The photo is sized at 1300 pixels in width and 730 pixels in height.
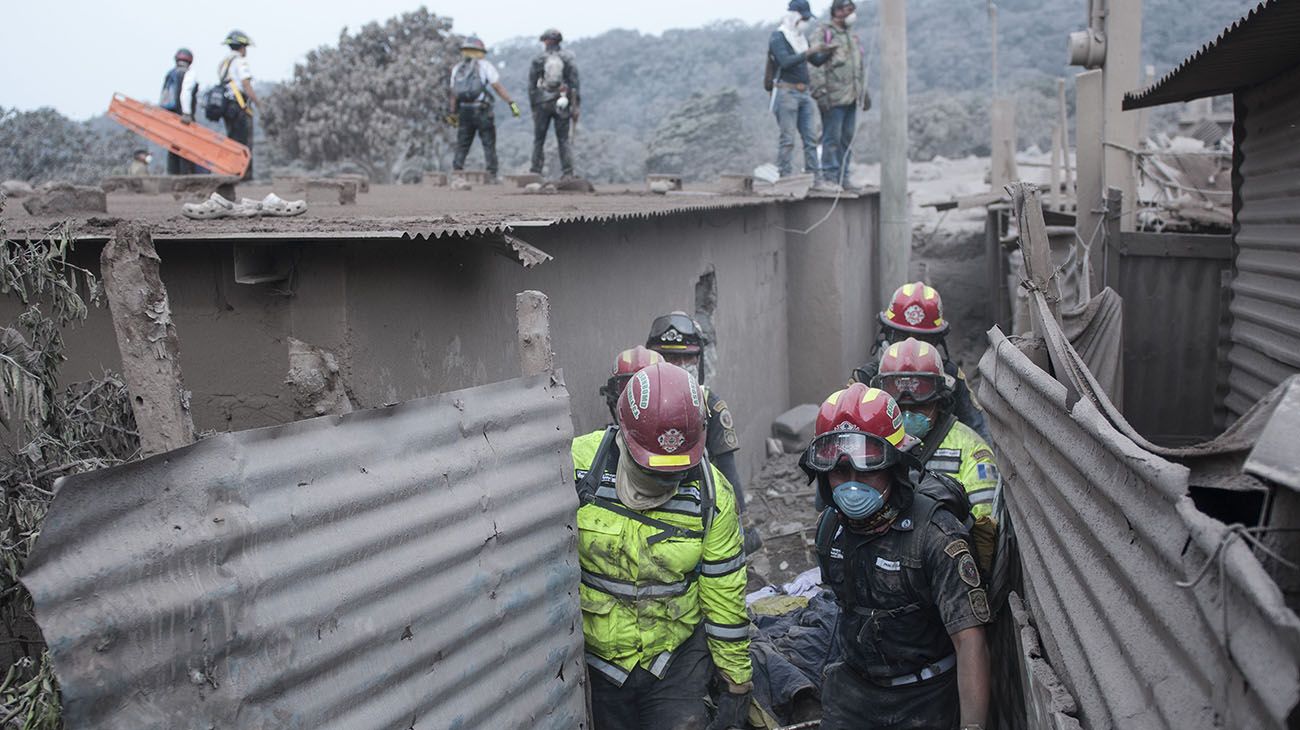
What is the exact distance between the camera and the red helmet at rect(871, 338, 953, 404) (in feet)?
17.2

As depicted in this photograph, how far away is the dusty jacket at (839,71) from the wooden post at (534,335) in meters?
10.2

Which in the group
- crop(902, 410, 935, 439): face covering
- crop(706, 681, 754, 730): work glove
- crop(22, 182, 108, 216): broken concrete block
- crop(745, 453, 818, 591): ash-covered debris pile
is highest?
crop(22, 182, 108, 216): broken concrete block

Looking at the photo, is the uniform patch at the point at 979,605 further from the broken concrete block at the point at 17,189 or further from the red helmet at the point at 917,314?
the broken concrete block at the point at 17,189

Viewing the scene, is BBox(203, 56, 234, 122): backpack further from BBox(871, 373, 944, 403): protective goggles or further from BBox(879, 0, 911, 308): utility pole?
BBox(871, 373, 944, 403): protective goggles

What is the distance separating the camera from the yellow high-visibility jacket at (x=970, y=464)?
4.66 metres

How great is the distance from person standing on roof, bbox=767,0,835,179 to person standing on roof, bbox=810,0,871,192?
0.13 meters

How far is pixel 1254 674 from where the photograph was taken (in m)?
1.63

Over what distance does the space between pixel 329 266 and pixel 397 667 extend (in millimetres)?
2007

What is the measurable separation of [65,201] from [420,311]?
103 inches

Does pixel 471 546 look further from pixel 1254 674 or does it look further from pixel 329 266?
pixel 1254 674

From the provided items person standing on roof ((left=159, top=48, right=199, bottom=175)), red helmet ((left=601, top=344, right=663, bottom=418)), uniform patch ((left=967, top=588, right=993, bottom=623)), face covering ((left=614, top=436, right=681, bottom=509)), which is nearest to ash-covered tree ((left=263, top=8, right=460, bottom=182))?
person standing on roof ((left=159, top=48, right=199, bottom=175))

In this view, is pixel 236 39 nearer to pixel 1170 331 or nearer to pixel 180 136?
pixel 180 136

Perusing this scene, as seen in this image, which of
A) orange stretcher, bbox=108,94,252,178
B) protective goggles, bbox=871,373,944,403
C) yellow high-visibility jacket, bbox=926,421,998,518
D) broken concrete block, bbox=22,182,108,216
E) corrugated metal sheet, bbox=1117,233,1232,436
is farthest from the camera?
orange stretcher, bbox=108,94,252,178

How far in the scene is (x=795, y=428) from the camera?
11.1 meters
